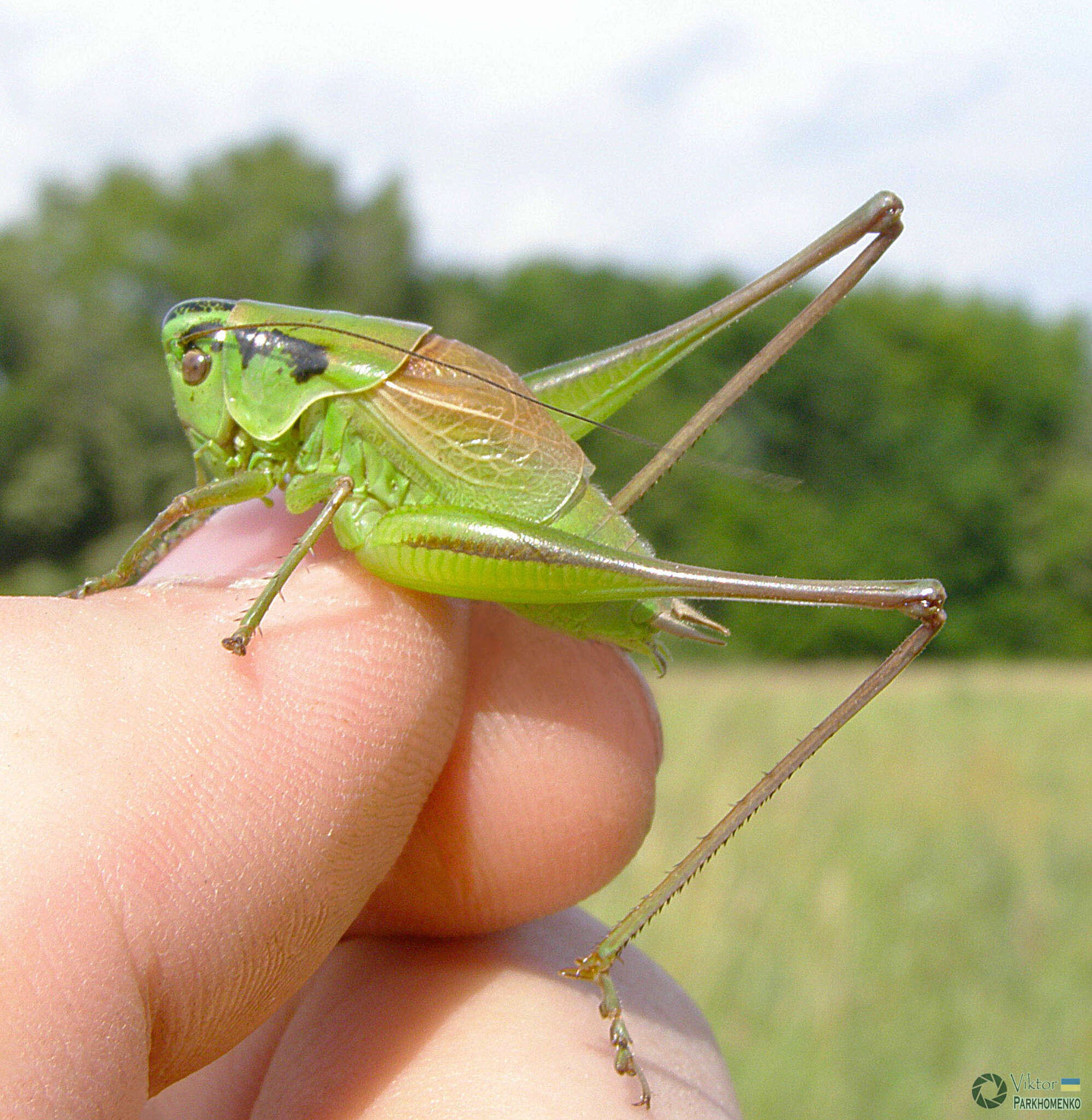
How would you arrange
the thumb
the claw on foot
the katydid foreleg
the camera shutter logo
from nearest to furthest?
the thumb, the claw on foot, the katydid foreleg, the camera shutter logo

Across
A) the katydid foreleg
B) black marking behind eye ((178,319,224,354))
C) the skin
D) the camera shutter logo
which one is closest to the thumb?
the skin

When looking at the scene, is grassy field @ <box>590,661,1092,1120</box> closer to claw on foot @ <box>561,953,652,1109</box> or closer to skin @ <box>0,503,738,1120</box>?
skin @ <box>0,503,738,1120</box>

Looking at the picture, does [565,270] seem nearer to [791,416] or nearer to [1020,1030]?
[791,416]

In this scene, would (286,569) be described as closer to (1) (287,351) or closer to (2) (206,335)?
(1) (287,351)

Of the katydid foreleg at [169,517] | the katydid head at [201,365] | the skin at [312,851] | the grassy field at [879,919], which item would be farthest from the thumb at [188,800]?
the grassy field at [879,919]

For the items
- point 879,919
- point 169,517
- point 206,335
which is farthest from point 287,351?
point 879,919

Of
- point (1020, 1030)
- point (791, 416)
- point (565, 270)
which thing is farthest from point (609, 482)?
point (1020, 1030)
